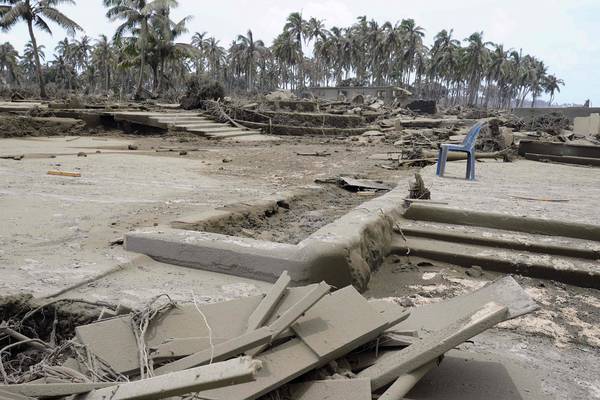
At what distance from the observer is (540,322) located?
10.6ft

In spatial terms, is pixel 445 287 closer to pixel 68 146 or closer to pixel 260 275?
pixel 260 275

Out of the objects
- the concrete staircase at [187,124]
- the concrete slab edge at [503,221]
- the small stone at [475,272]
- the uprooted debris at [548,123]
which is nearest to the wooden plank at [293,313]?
the small stone at [475,272]

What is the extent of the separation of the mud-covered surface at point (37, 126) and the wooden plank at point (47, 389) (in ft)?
47.1

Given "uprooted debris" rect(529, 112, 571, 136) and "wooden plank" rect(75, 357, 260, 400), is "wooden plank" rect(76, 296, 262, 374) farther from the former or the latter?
"uprooted debris" rect(529, 112, 571, 136)

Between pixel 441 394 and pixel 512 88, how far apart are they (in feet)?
279

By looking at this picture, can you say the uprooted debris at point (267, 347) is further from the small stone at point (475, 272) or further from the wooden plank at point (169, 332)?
the small stone at point (475, 272)

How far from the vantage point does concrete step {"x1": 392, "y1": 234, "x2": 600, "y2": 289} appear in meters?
3.98

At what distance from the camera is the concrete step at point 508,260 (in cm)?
398

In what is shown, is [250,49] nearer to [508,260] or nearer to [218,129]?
[218,129]

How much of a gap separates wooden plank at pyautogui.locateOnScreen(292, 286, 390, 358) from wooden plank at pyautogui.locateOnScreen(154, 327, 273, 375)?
237mm

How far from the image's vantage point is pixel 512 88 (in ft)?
254

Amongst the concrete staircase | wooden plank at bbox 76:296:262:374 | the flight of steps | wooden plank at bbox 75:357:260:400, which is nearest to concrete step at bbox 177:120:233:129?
the concrete staircase

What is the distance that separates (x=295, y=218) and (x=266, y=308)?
3.38 metres

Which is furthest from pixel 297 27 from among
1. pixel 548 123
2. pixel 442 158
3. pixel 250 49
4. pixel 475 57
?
pixel 442 158
